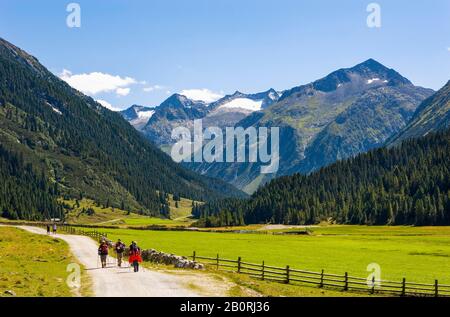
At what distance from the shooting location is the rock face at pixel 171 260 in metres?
58.3

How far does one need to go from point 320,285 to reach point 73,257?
36.1 m

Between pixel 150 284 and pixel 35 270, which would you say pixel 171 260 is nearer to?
pixel 35 270

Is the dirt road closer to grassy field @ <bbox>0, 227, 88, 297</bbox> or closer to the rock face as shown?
grassy field @ <bbox>0, 227, 88, 297</bbox>

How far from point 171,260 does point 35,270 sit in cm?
1633

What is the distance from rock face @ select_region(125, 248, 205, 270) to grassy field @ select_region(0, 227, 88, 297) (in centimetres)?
998

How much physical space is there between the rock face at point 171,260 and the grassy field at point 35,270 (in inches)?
393

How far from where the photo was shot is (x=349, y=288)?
52094 millimetres

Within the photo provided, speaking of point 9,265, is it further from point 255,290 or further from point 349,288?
point 349,288

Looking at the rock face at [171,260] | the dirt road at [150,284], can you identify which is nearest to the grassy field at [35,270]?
the dirt road at [150,284]

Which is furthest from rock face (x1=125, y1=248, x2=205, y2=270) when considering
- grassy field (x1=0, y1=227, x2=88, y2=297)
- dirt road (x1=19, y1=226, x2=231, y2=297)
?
grassy field (x1=0, y1=227, x2=88, y2=297)

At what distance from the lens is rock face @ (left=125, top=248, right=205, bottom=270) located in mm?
58344

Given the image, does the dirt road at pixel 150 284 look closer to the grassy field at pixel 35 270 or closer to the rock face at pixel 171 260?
the grassy field at pixel 35 270
